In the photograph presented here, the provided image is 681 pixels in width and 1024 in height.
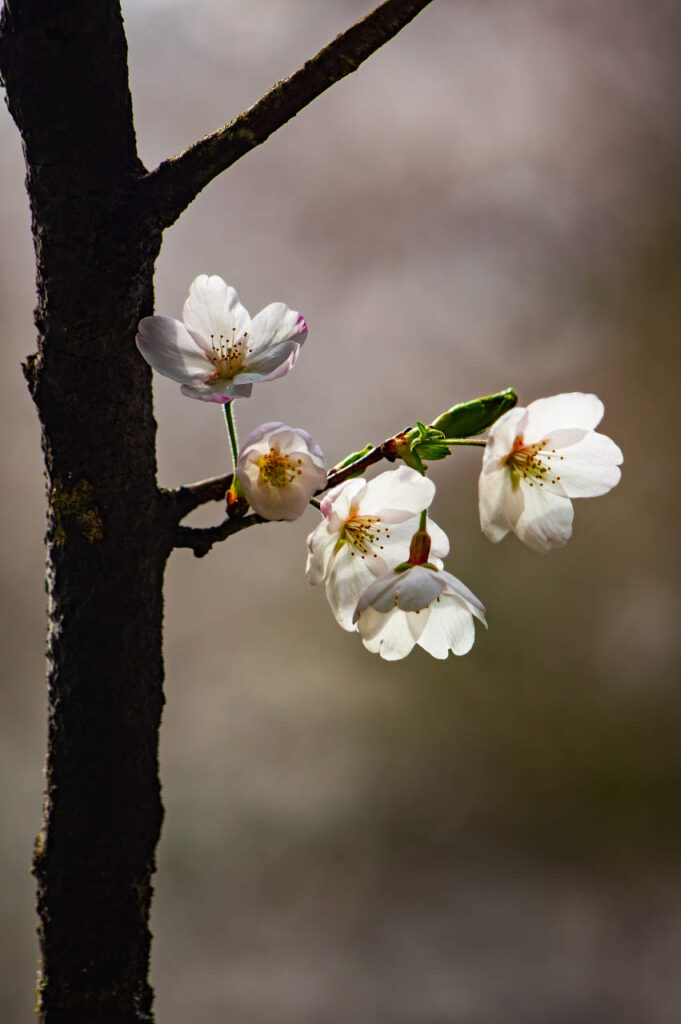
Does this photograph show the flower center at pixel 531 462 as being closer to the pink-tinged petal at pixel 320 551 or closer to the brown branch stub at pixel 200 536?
the pink-tinged petal at pixel 320 551

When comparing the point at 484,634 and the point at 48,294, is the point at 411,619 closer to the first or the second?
the point at 48,294

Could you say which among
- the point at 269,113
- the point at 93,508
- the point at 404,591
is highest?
the point at 269,113

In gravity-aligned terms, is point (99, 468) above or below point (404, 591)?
above

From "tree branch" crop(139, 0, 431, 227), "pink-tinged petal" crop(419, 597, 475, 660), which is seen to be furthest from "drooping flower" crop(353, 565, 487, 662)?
"tree branch" crop(139, 0, 431, 227)

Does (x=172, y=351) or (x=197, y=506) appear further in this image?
(x=197, y=506)

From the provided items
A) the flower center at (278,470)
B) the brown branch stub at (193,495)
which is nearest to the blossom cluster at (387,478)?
the flower center at (278,470)

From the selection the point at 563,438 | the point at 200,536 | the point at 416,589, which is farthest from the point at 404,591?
the point at 200,536

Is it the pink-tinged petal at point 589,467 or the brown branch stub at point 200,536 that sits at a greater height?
the brown branch stub at point 200,536

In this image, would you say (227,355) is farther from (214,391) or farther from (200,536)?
(200,536)
